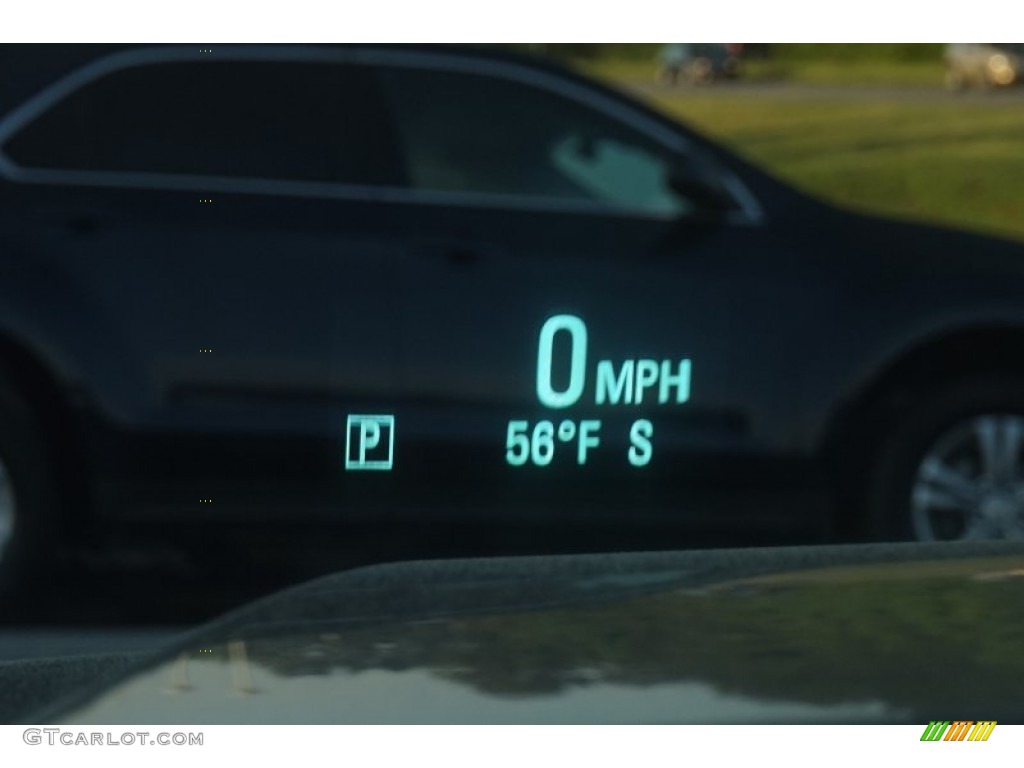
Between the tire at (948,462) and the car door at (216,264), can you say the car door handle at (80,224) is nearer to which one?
the car door at (216,264)

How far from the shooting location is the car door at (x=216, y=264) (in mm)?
5117

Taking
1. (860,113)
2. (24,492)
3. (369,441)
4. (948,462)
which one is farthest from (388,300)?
(948,462)

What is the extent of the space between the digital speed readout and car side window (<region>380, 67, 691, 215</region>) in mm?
344

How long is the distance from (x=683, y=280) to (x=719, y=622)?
134 inches

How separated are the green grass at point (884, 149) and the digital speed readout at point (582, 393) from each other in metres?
0.60

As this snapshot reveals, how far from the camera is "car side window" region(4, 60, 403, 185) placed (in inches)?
202

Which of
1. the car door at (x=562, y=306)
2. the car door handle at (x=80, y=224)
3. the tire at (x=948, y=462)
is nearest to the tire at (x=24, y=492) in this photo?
the car door handle at (x=80, y=224)

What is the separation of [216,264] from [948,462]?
6.23 ft

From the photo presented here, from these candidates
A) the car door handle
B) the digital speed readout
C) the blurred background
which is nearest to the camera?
the car door handle
